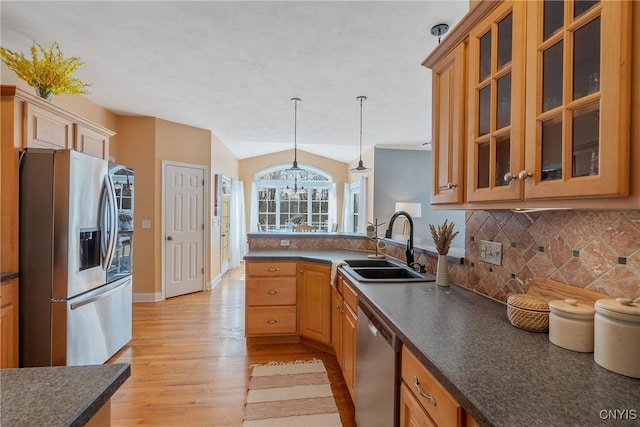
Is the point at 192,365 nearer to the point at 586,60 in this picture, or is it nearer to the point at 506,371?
the point at 506,371

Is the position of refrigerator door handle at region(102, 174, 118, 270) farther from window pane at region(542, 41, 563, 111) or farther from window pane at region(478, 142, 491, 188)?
window pane at region(542, 41, 563, 111)

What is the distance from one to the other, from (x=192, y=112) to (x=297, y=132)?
1.73 meters

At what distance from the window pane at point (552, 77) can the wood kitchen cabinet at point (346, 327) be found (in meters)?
1.30

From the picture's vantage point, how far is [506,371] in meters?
0.82

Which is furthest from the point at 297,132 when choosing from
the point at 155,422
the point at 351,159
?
the point at 155,422

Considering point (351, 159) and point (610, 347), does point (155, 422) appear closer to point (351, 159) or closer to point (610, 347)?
point (610, 347)

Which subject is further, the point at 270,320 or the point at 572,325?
the point at 270,320

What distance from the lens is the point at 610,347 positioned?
32.0 inches

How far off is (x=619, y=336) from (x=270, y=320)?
2.53 metres

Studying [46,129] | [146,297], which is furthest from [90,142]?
[146,297]

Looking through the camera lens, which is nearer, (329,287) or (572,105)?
(572,105)

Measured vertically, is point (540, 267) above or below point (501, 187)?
below

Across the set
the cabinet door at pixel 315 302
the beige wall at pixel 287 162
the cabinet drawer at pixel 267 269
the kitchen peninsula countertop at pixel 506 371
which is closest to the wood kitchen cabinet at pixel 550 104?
the kitchen peninsula countertop at pixel 506 371

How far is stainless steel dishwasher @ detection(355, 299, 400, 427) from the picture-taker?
119 cm
